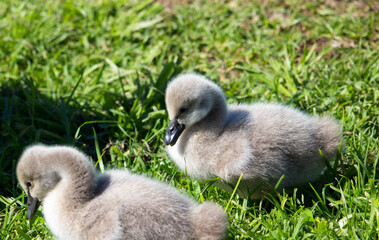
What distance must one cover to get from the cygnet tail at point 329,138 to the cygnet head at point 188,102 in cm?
75

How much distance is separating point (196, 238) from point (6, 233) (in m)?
1.43

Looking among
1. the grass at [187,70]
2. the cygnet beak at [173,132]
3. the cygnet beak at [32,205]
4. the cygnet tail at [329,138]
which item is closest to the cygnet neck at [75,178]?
the cygnet beak at [32,205]

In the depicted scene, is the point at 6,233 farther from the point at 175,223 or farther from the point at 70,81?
the point at 70,81

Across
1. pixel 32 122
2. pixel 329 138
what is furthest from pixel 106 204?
pixel 32 122

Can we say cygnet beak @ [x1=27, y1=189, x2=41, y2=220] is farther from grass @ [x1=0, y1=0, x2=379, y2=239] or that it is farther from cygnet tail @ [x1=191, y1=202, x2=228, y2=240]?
cygnet tail @ [x1=191, y1=202, x2=228, y2=240]

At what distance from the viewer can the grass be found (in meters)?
3.46

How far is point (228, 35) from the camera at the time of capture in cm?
588

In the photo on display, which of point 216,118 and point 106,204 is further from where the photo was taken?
point 216,118

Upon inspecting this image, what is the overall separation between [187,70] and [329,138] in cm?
222

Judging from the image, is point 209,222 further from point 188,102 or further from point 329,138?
point 329,138

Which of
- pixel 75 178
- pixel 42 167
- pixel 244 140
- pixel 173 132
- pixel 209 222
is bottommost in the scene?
pixel 209 222

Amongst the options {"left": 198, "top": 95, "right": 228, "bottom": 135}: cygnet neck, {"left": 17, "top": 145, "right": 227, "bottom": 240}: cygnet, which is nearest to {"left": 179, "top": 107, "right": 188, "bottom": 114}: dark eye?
{"left": 198, "top": 95, "right": 228, "bottom": 135}: cygnet neck

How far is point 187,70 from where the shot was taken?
539 cm

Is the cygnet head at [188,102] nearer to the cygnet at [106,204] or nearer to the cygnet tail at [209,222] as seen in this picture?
the cygnet at [106,204]
